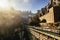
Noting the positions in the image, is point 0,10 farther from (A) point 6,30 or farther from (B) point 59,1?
(B) point 59,1

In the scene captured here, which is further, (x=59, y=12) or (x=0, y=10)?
(x=59, y=12)

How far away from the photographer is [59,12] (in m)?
33.4

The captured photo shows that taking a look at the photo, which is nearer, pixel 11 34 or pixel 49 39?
pixel 49 39

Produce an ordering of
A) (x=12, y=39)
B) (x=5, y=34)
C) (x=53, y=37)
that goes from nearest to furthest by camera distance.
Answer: (x=53, y=37) < (x=5, y=34) < (x=12, y=39)

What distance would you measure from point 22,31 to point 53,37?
20.7 metres

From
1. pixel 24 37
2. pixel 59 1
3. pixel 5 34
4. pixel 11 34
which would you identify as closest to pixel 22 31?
pixel 24 37

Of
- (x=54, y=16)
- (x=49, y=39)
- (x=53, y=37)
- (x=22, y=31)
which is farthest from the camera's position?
(x=54, y=16)

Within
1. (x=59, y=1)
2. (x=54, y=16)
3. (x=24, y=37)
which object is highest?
(x=59, y=1)

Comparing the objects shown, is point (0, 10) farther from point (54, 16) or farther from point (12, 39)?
point (54, 16)

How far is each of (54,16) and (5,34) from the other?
1537 centimetres

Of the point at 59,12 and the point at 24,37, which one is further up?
the point at 59,12

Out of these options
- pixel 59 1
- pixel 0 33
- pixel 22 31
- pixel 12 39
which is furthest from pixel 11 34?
pixel 59 1

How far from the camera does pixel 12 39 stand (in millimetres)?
24109

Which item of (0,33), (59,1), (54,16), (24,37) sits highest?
(59,1)
